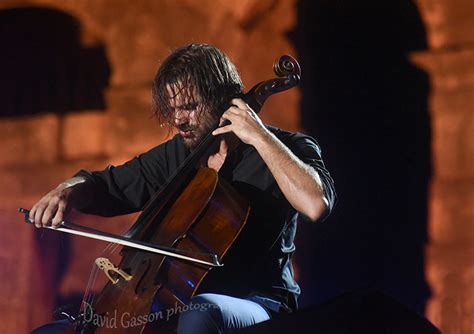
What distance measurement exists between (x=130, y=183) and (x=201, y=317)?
855 millimetres

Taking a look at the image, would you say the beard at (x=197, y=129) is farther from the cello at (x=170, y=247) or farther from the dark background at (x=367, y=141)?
the dark background at (x=367, y=141)

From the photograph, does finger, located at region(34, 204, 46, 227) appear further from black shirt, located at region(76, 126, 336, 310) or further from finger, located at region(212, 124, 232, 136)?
finger, located at region(212, 124, 232, 136)

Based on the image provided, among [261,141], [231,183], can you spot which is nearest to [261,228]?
[231,183]

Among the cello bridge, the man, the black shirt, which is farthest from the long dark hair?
the cello bridge

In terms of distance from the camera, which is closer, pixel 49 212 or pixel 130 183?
pixel 49 212

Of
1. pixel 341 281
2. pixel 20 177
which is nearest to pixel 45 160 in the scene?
pixel 20 177

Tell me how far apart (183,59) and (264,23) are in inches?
28.5

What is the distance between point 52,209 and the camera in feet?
6.86

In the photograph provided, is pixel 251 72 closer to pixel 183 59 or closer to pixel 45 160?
pixel 183 59

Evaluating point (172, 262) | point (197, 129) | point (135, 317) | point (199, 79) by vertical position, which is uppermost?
point (199, 79)

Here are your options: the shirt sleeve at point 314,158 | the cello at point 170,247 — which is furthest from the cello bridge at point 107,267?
the shirt sleeve at point 314,158

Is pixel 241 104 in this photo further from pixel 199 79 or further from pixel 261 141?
pixel 199 79

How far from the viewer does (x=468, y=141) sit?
2.67 m

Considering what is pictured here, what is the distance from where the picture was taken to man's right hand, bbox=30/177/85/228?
6.75 feet
